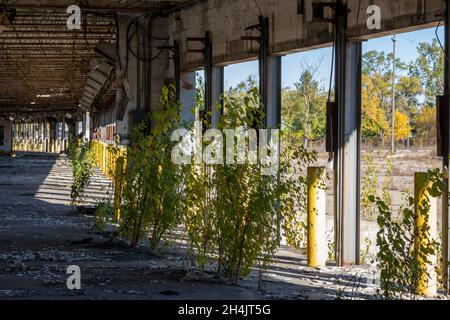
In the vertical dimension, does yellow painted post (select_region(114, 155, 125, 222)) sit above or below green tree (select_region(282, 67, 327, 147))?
below

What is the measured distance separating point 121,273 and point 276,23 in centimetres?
547

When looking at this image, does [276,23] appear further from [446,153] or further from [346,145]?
[446,153]

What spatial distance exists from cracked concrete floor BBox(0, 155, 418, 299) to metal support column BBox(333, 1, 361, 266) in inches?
18.3

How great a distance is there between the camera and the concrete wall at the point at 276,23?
32.6 ft

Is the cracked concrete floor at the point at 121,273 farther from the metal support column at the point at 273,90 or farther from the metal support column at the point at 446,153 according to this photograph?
the metal support column at the point at 273,90

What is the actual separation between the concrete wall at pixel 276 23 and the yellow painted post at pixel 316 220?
1815 millimetres

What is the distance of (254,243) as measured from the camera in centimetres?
877

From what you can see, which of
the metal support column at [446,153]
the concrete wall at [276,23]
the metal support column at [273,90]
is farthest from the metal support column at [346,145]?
the metal support column at [273,90]

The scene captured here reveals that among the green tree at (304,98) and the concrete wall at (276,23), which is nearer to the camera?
the concrete wall at (276,23)

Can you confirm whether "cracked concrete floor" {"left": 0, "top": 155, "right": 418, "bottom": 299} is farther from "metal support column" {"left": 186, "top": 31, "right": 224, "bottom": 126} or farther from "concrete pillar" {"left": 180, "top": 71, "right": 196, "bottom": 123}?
"concrete pillar" {"left": 180, "top": 71, "right": 196, "bottom": 123}

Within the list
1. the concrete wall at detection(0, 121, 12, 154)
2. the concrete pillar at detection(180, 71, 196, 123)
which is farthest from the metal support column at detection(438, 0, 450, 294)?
the concrete wall at detection(0, 121, 12, 154)

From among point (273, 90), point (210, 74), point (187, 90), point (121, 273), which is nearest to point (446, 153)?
point (121, 273)

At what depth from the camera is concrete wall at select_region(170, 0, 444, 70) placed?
992 centimetres

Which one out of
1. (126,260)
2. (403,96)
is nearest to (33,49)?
(403,96)
